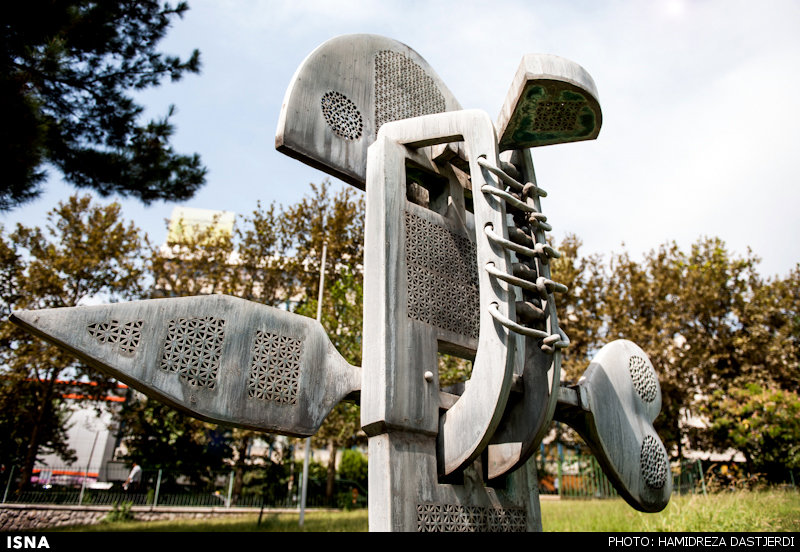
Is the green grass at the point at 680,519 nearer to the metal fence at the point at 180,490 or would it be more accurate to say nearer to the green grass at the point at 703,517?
Result: the green grass at the point at 703,517

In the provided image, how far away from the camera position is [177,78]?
8.52 m

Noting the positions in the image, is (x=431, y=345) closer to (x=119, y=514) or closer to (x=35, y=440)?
(x=119, y=514)

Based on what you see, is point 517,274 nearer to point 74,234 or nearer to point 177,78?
point 177,78

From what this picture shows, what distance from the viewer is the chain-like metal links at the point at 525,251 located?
3287 millimetres

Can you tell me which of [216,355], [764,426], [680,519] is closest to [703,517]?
[680,519]

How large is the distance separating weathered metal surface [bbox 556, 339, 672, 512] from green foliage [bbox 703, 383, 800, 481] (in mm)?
11954

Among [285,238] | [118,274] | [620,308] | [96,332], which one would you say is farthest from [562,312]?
[96,332]

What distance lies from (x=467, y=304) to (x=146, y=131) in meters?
6.47

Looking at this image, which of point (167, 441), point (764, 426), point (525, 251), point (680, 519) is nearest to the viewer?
point (525, 251)

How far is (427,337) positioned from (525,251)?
0.82 m

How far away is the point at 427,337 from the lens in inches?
141

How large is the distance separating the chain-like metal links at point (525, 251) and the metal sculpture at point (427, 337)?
1 centimetres

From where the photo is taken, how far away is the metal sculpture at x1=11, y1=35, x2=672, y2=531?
119 inches

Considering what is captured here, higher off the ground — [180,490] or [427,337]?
[180,490]
